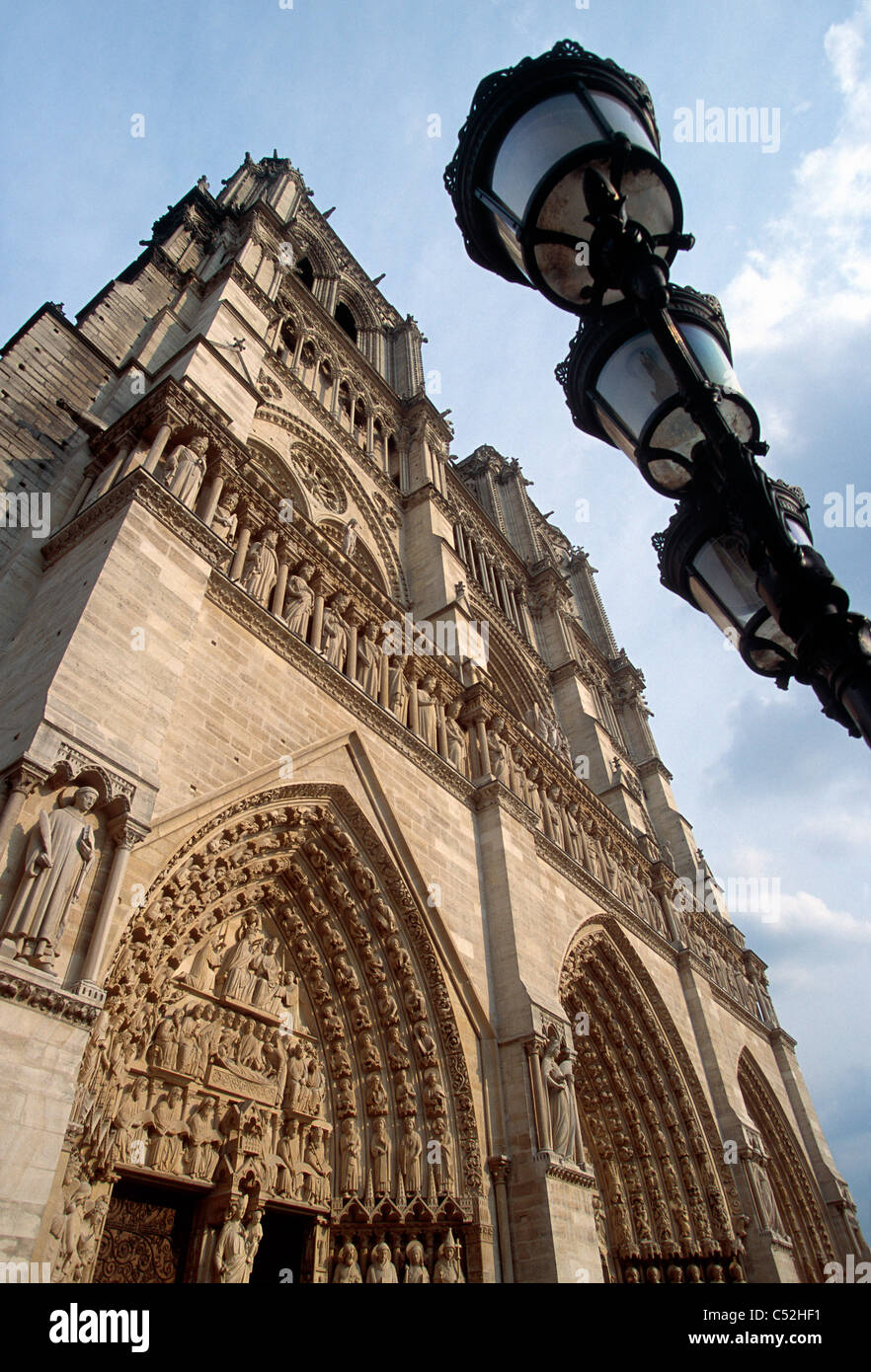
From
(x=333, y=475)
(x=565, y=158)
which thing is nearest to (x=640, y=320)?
(x=565, y=158)

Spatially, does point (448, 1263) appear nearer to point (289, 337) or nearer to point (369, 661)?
point (369, 661)

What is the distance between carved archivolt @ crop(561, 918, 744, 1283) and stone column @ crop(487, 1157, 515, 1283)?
3.47 metres

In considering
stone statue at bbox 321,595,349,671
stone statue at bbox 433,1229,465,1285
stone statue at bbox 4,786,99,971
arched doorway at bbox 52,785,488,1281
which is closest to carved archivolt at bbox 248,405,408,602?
stone statue at bbox 321,595,349,671

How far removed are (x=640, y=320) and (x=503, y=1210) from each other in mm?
6748

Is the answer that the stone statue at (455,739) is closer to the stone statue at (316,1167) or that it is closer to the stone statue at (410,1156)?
the stone statue at (410,1156)

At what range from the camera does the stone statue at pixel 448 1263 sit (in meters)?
6.00

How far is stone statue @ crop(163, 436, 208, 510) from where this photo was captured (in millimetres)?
6922

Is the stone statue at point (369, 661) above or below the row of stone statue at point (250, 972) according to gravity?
above

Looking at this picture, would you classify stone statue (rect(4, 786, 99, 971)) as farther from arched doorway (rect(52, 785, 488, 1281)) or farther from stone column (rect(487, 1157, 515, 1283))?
stone column (rect(487, 1157, 515, 1283))

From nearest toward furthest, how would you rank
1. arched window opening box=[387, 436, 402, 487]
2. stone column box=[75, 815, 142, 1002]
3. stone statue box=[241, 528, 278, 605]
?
1. stone column box=[75, 815, 142, 1002]
2. stone statue box=[241, 528, 278, 605]
3. arched window opening box=[387, 436, 402, 487]

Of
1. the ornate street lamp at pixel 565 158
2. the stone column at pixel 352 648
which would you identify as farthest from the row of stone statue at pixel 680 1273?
the ornate street lamp at pixel 565 158

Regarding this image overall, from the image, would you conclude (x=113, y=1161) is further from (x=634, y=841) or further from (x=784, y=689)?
(x=634, y=841)
